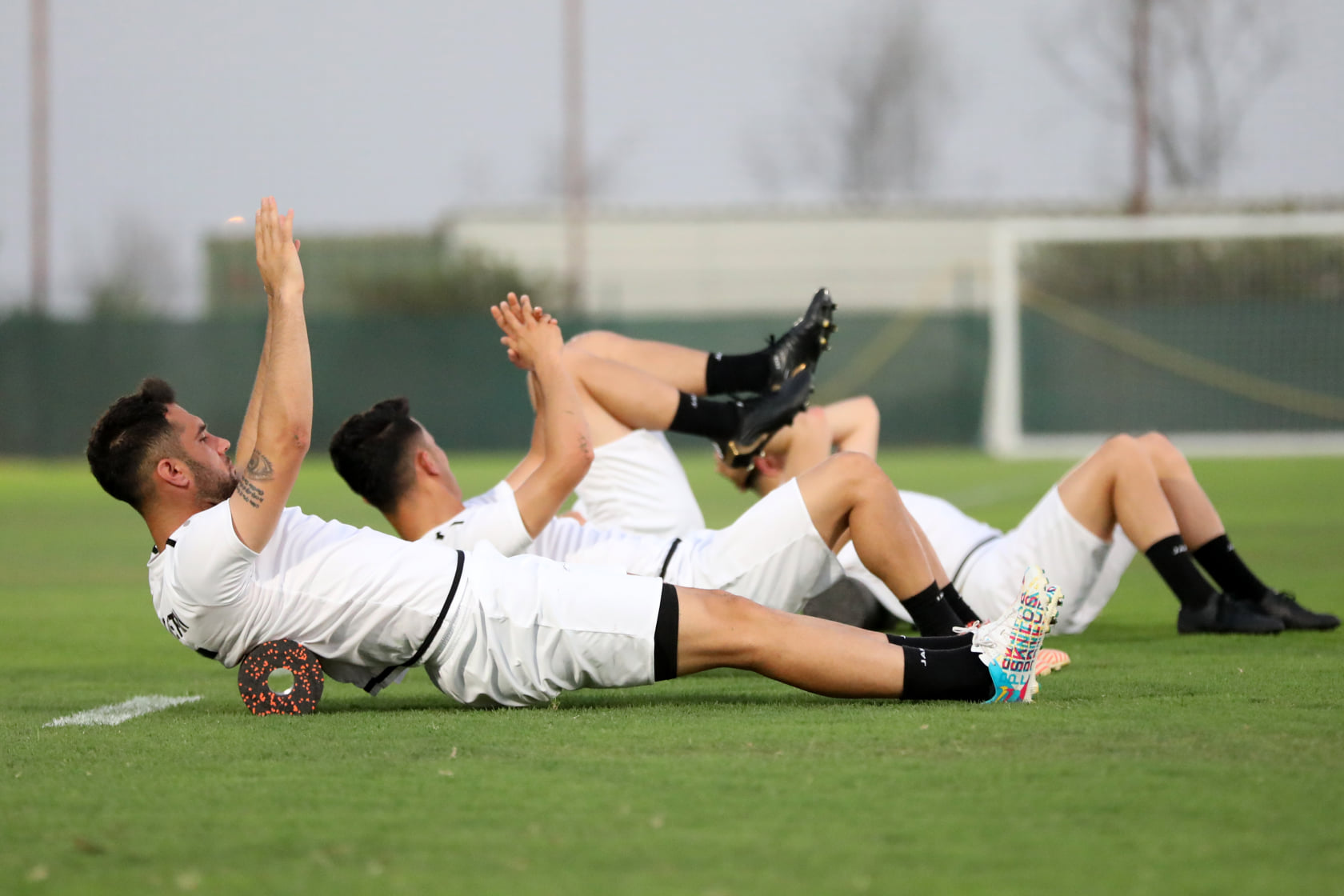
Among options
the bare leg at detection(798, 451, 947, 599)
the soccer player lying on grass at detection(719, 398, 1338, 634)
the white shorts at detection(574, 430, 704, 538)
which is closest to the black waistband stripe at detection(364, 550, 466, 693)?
the bare leg at detection(798, 451, 947, 599)

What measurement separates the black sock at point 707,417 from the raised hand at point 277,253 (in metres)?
2.05

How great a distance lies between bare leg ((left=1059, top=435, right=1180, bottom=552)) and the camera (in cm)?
573

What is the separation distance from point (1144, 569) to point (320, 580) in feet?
21.9

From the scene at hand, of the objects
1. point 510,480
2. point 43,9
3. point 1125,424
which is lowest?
point 1125,424

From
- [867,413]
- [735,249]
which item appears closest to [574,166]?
[735,249]

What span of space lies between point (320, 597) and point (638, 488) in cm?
214

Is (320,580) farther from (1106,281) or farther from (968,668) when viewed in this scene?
(1106,281)

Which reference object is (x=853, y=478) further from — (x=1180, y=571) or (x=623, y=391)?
(x=1180, y=571)

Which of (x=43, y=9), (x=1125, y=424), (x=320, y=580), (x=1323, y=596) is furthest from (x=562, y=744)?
Answer: (x=43, y=9)

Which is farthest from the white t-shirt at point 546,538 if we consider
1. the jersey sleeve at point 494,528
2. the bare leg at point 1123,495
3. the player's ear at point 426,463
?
the bare leg at point 1123,495

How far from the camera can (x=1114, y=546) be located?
19.8 ft

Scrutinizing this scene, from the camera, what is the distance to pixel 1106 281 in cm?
2506

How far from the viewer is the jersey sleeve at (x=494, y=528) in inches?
189

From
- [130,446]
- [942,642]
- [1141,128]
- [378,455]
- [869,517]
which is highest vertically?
[1141,128]
